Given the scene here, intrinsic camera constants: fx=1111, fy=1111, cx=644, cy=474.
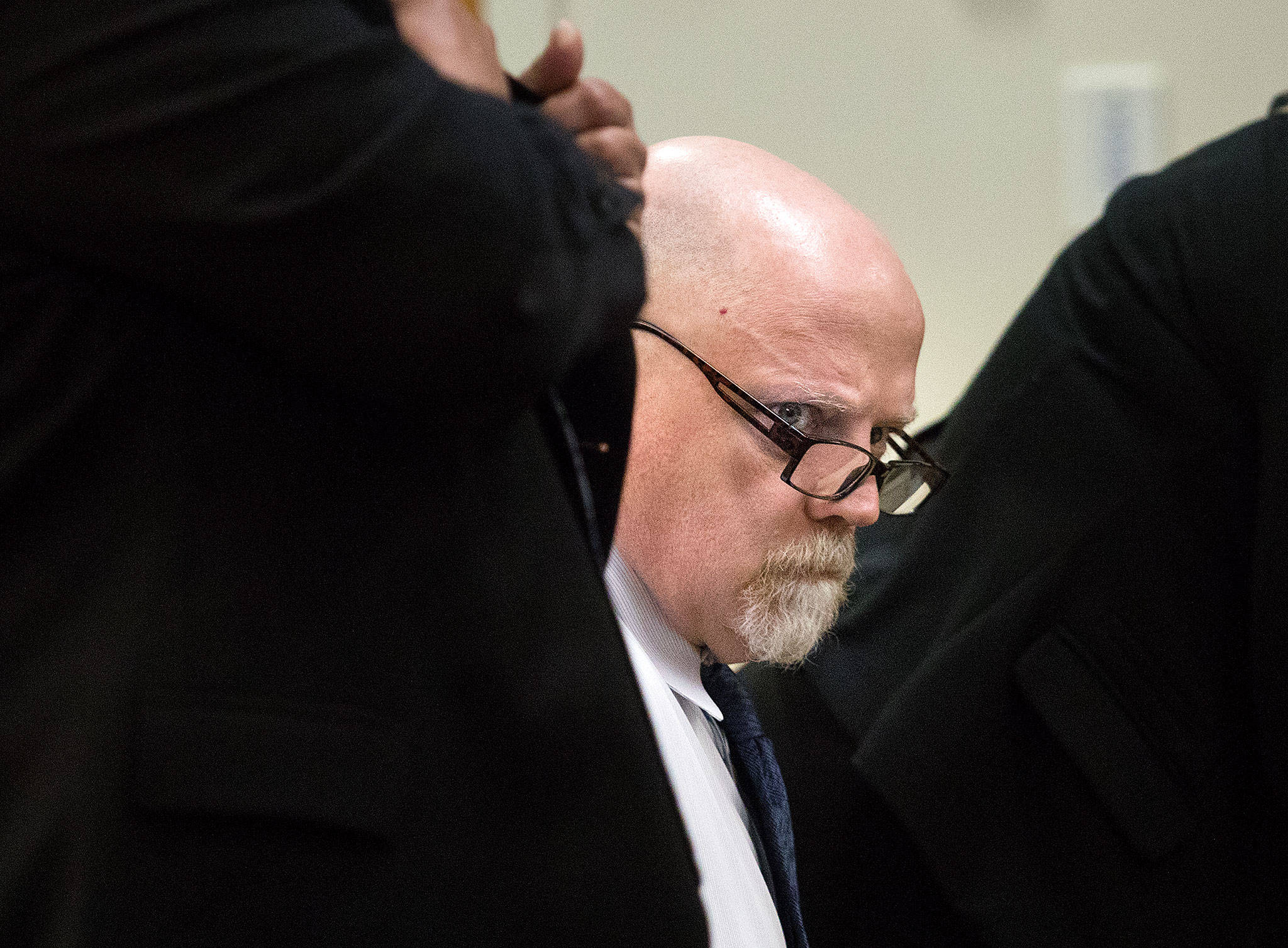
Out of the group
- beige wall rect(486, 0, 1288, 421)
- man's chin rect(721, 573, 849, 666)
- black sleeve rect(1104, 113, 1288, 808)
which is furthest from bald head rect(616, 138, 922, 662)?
beige wall rect(486, 0, 1288, 421)

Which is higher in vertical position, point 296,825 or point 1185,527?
point 296,825

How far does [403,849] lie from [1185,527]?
0.96 m

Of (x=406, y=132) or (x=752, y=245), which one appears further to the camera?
(x=752, y=245)

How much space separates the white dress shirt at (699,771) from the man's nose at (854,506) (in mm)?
196

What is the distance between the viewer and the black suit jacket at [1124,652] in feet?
3.72

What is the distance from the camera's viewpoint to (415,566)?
546 millimetres

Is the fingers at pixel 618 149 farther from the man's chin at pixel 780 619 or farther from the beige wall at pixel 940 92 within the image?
the beige wall at pixel 940 92

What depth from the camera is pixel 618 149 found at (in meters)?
0.59

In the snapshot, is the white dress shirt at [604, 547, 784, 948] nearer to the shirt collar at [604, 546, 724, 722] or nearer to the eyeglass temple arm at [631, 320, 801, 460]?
the shirt collar at [604, 546, 724, 722]

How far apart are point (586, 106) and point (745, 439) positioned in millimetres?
600

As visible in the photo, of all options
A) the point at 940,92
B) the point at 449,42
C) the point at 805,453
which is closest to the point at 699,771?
the point at 805,453

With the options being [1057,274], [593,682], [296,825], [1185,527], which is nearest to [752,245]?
[1057,274]

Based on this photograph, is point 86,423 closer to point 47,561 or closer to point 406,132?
point 47,561

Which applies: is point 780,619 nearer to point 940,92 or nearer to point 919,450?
point 919,450
